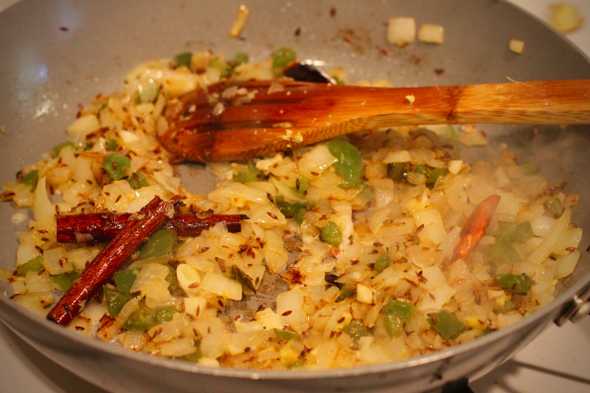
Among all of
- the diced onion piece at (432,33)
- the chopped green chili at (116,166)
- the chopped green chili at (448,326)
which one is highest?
the diced onion piece at (432,33)

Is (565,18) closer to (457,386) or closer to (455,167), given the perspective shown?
(455,167)

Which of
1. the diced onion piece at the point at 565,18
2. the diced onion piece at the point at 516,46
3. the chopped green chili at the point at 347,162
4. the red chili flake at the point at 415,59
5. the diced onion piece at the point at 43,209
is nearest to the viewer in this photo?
the diced onion piece at the point at 43,209

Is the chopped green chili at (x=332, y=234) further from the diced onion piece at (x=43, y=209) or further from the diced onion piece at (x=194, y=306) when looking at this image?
the diced onion piece at (x=43, y=209)

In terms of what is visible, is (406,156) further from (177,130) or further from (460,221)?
(177,130)

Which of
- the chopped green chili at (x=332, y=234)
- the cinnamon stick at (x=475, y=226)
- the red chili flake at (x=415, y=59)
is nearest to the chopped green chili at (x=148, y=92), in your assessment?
the chopped green chili at (x=332, y=234)

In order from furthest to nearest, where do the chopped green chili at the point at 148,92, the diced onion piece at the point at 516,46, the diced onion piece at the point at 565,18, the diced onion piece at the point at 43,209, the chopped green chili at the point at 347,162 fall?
1. the diced onion piece at the point at 565,18
2. the chopped green chili at the point at 148,92
3. the diced onion piece at the point at 516,46
4. the chopped green chili at the point at 347,162
5. the diced onion piece at the point at 43,209

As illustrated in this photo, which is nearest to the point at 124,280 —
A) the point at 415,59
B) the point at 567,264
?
the point at 567,264
